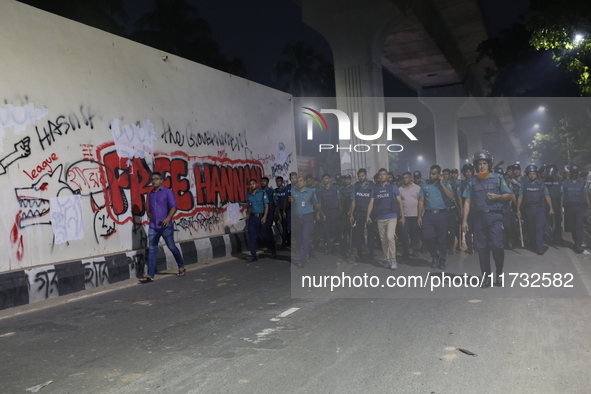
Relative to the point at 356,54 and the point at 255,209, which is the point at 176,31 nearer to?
the point at 356,54

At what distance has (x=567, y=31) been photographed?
1198cm

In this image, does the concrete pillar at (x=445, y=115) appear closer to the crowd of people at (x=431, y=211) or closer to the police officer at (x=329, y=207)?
the crowd of people at (x=431, y=211)

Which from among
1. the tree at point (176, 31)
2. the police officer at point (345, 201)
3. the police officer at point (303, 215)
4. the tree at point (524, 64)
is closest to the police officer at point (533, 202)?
the police officer at point (345, 201)

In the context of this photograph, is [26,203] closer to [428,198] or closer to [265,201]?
[265,201]

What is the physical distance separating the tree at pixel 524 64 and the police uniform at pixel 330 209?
444 inches

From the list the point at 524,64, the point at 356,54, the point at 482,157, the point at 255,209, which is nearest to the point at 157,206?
the point at 255,209

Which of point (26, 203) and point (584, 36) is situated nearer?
point (26, 203)

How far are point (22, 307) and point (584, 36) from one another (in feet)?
39.1

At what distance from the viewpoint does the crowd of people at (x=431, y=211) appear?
823 cm

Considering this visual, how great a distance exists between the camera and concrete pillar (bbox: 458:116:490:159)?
1969 inches

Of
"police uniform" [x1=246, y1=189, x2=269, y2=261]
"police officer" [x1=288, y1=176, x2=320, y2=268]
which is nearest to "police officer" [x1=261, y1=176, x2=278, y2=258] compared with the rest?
"police uniform" [x1=246, y1=189, x2=269, y2=261]

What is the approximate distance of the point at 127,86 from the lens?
11.4 m

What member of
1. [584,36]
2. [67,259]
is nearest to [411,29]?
[584,36]

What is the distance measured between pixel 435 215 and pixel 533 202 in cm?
322
